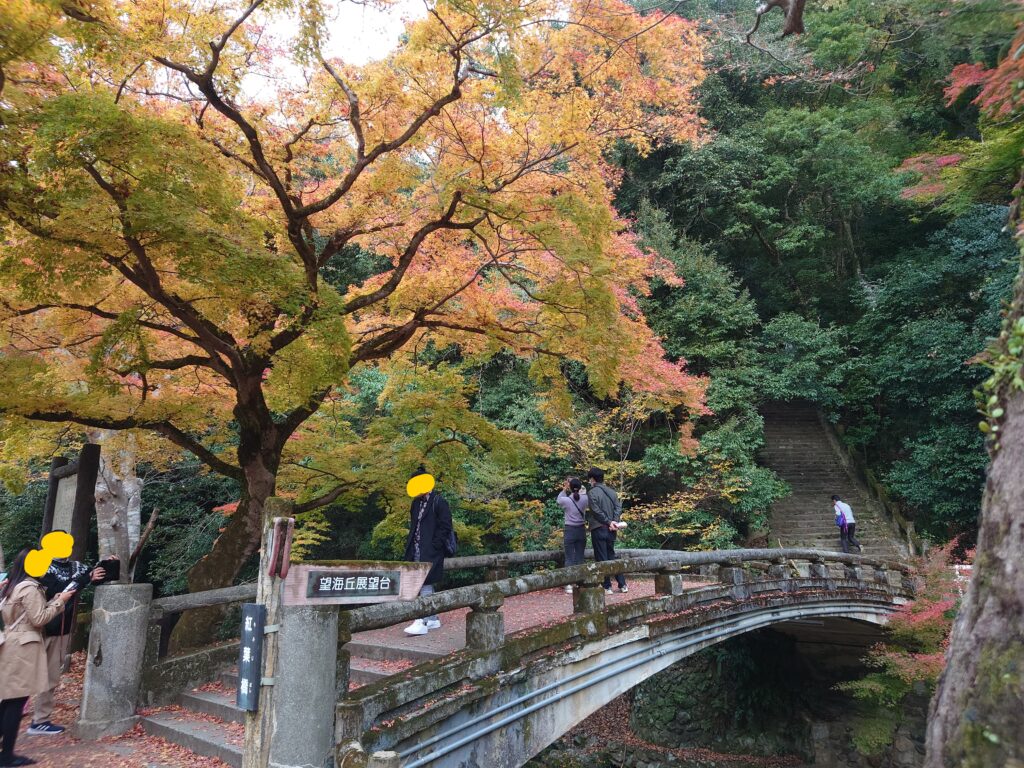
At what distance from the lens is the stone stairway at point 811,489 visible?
645 inches

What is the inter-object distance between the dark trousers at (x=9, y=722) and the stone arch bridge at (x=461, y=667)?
2.46ft

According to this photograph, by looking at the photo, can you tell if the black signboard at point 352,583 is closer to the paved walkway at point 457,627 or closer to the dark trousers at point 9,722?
the paved walkway at point 457,627

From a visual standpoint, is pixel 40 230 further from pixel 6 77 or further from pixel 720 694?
pixel 720 694

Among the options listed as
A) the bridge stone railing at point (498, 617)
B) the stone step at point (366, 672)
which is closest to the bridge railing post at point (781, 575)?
the bridge stone railing at point (498, 617)

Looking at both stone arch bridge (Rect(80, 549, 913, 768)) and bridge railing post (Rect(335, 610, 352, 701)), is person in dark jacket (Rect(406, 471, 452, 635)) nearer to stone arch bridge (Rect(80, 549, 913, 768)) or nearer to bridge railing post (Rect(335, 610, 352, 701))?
stone arch bridge (Rect(80, 549, 913, 768))

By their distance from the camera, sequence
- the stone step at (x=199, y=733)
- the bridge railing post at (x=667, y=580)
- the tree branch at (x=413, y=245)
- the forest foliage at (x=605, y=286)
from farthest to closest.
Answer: the bridge railing post at (x=667, y=580), the tree branch at (x=413, y=245), the forest foliage at (x=605, y=286), the stone step at (x=199, y=733)

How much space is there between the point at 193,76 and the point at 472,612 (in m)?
5.55

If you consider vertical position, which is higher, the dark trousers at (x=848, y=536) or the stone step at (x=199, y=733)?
the dark trousers at (x=848, y=536)

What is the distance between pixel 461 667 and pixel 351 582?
1606 millimetres

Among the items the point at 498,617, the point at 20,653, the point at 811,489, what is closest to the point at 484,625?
the point at 498,617

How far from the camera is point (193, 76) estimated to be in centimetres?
558

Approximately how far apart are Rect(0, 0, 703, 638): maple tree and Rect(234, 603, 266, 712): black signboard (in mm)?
3281

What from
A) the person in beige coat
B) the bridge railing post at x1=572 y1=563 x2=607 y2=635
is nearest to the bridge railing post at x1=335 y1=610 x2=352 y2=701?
the person in beige coat

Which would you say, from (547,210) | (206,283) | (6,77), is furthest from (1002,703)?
(6,77)
